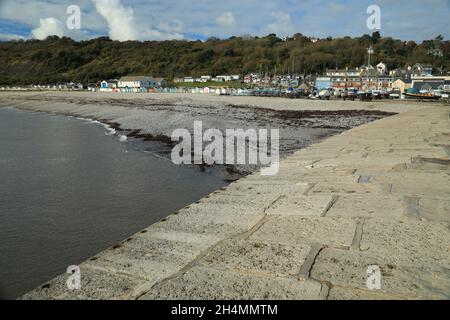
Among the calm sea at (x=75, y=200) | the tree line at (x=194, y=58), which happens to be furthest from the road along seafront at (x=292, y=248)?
the tree line at (x=194, y=58)

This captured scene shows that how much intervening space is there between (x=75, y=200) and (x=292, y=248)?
19.3 ft

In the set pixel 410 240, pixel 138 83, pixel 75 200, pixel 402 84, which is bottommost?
pixel 75 200

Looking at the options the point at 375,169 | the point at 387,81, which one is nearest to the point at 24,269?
the point at 375,169

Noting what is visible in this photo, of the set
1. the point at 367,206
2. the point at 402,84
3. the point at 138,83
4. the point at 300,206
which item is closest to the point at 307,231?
the point at 300,206

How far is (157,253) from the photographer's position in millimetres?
3424

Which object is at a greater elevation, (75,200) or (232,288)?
(232,288)

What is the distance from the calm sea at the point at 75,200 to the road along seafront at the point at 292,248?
1777 millimetres

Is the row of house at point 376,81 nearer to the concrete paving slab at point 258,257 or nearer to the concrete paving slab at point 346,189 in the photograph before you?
the concrete paving slab at point 346,189

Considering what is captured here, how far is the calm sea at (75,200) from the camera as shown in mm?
5090

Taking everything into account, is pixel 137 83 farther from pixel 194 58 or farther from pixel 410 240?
pixel 410 240

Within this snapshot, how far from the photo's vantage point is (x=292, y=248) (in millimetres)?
3430

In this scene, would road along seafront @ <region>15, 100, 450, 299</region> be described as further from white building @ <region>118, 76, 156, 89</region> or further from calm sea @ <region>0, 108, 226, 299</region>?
white building @ <region>118, 76, 156, 89</region>

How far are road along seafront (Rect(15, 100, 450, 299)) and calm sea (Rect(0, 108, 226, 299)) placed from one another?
1777mm

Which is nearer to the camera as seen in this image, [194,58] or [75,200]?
[75,200]
